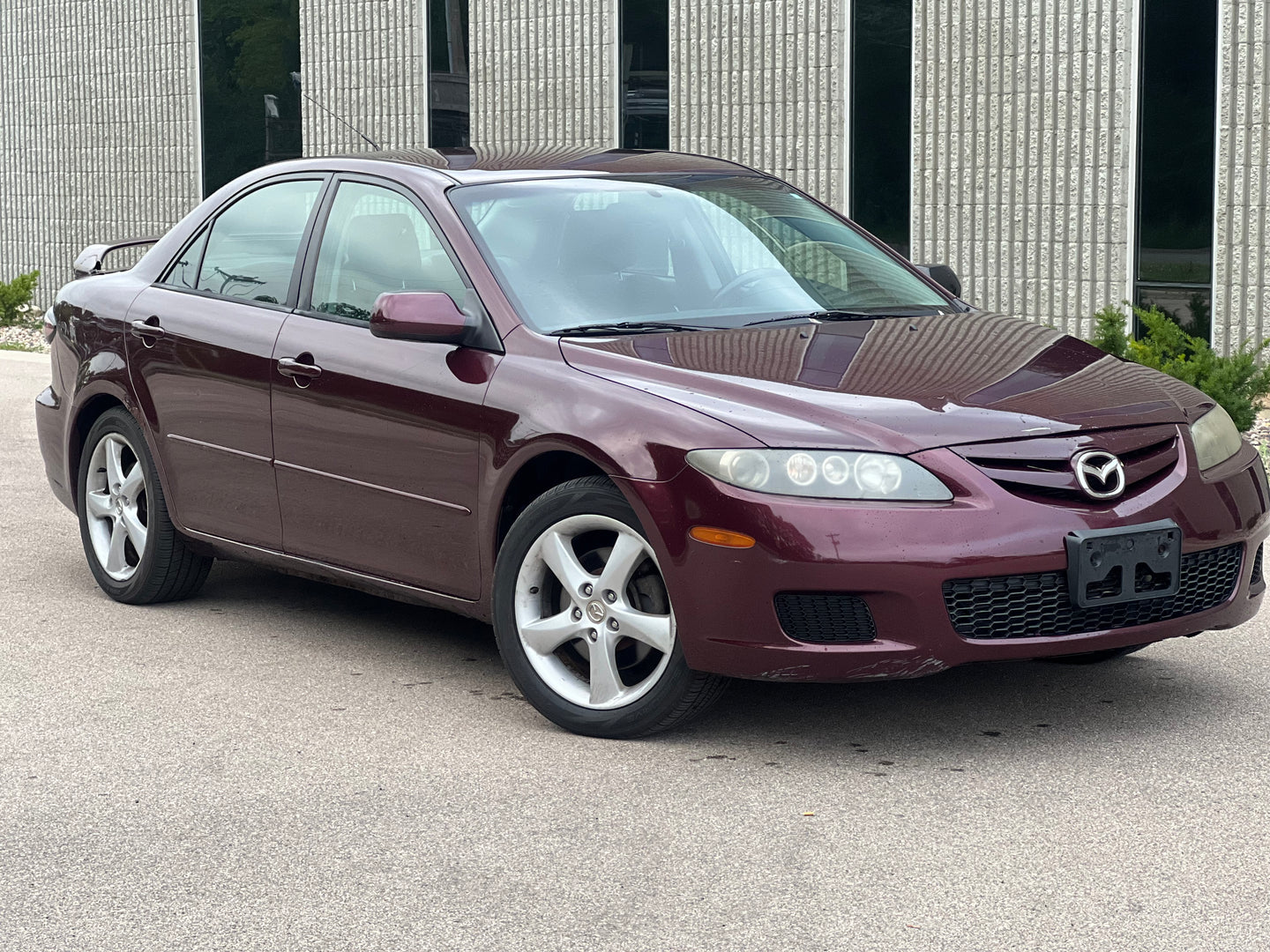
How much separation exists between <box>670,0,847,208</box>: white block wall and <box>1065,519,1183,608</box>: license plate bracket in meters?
10.2

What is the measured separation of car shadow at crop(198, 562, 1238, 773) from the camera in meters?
4.86

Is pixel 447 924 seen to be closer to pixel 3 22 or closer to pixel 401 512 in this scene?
pixel 401 512

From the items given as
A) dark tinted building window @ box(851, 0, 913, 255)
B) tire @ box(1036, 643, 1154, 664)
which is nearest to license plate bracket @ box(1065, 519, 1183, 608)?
tire @ box(1036, 643, 1154, 664)

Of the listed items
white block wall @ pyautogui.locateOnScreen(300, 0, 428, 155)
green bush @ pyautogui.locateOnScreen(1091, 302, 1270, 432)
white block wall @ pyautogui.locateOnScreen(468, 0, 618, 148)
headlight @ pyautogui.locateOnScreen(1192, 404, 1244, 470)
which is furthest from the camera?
white block wall @ pyautogui.locateOnScreen(300, 0, 428, 155)

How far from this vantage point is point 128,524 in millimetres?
6730

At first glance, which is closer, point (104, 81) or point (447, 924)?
point (447, 924)

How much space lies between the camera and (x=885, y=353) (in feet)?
16.9

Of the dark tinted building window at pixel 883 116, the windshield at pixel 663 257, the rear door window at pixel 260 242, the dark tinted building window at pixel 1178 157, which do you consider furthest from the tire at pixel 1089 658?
the dark tinted building window at pixel 883 116

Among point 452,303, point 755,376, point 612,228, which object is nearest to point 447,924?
point 755,376

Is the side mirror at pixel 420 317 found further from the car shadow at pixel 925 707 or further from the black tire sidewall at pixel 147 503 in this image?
the black tire sidewall at pixel 147 503

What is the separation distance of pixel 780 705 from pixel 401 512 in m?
1.27

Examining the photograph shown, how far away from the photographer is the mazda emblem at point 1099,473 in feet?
15.1

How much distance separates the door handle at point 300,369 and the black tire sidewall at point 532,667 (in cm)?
104

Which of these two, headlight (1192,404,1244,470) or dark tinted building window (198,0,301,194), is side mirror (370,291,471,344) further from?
dark tinted building window (198,0,301,194)
